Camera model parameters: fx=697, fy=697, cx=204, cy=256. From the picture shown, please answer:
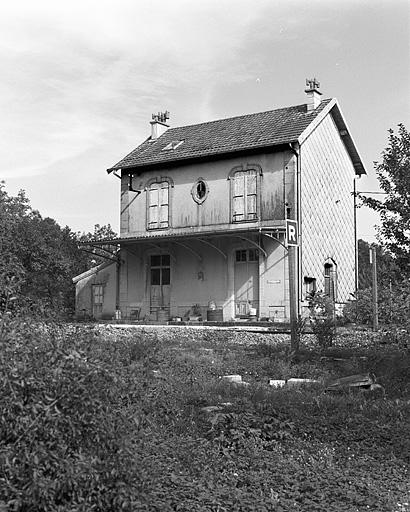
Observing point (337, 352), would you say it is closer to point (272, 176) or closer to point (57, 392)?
point (57, 392)

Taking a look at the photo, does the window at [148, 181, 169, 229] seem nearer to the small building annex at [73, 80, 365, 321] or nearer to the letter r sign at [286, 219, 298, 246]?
the small building annex at [73, 80, 365, 321]

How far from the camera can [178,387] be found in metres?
8.77

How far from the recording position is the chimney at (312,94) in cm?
2711

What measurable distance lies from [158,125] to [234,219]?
26.1 ft

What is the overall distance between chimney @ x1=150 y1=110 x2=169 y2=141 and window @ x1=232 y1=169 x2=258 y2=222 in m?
6.75

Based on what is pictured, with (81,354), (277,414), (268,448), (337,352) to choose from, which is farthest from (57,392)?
(337,352)

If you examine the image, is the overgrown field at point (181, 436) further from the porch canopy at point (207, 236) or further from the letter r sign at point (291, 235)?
the porch canopy at point (207, 236)

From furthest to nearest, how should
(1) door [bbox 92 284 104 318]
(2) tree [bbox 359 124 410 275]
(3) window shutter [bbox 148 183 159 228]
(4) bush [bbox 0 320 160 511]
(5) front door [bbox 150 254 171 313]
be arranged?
(1) door [bbox 92 284 104 318] → (3) window shutter [bbox 148 183 159 228] → (5) front door [bbox 150 254 171 313] → (2) tree [bbox 359 124 410 275] → (4) bush [bbox 0 320 160 511]

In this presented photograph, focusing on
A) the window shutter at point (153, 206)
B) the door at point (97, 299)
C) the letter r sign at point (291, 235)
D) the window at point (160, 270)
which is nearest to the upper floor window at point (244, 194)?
the window at point (160, 270)

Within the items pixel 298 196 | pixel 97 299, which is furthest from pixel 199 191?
pixel 97 299

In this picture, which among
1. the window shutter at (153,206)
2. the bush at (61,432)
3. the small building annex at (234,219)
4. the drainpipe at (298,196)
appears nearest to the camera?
the bush at (61,432)

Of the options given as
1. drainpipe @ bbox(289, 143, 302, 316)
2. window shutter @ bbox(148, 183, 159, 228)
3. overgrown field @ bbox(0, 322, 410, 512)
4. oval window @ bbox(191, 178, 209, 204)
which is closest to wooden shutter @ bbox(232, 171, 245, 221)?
oval window @ bbox(191, 178, 209, 204)

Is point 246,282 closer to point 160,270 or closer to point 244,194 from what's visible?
point 244,194

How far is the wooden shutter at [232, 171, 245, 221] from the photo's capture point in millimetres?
26547
